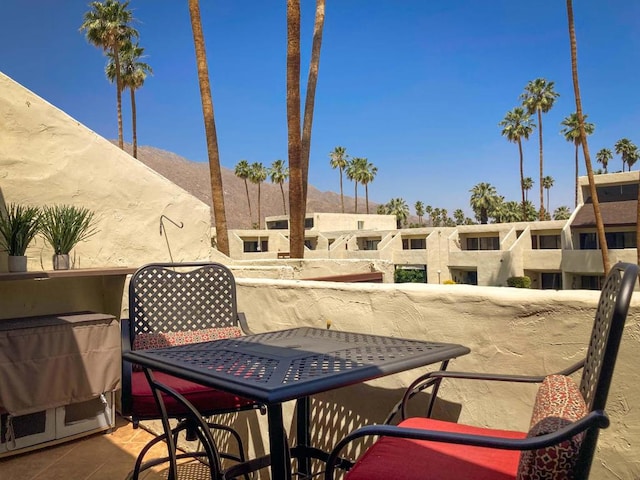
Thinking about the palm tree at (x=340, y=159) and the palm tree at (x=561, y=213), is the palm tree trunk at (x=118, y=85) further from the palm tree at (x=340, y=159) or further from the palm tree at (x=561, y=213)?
the palm tree at (x=561, y=213)

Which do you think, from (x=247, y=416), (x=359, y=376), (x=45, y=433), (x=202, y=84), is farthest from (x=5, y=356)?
(x=202, y=84)

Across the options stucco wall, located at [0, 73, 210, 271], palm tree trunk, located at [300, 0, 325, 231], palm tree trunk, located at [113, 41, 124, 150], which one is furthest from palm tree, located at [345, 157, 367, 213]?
stucco wall, located at [0, 73, 210, 271]

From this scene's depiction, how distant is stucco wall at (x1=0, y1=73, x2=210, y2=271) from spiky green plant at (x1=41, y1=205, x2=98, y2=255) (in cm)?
13

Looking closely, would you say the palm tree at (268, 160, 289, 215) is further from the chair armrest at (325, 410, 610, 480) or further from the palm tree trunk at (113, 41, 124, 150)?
the chair armrest at (325, 410, 610, 480)

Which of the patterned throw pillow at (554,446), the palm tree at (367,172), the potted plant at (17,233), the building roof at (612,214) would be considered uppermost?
the palm tree at (367,172)

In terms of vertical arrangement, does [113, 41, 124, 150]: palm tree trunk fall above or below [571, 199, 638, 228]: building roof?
above

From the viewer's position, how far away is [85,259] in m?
4.78

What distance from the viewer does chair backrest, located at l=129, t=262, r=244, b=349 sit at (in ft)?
9.70

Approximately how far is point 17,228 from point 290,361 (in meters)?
3.32

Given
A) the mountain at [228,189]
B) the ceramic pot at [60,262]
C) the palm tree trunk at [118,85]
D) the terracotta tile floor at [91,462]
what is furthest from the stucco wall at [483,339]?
the mountain at [228,189]

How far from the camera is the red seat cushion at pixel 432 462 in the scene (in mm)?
1497

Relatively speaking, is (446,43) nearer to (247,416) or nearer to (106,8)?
(106,8)

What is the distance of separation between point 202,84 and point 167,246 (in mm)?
7119

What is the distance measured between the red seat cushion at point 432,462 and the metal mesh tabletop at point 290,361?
275 millimetres
